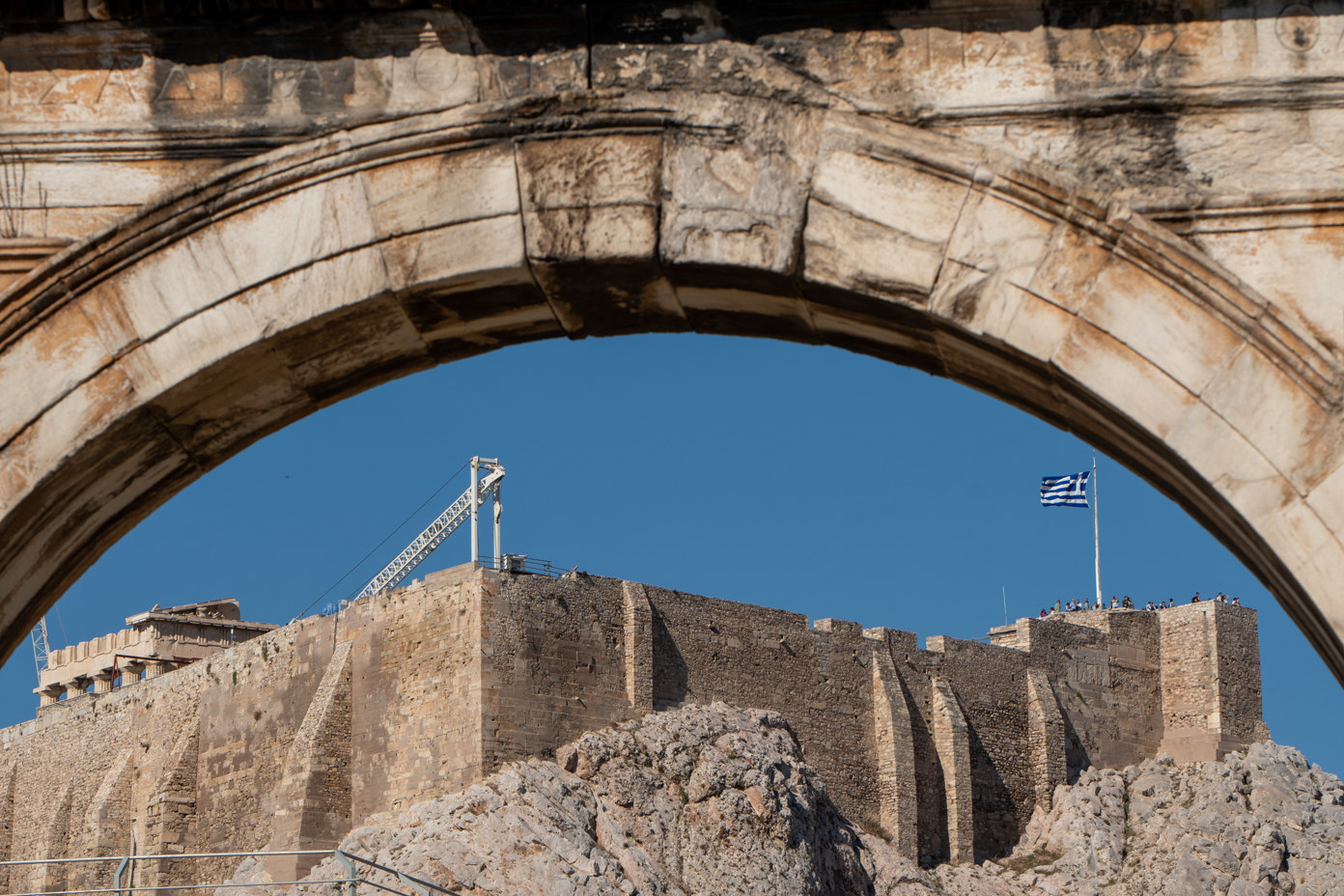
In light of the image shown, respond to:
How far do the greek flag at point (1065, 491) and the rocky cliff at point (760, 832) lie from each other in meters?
6.23

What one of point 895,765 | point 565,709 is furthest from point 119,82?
point 895,765

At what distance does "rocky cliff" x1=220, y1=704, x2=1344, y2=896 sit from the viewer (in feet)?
93.4

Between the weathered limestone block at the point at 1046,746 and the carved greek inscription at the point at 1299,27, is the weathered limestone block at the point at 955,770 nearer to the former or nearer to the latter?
the weathered limestone block at the point at 1046,746

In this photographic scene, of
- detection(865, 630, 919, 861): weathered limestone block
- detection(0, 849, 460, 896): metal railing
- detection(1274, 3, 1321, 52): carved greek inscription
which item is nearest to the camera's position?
detection(1274, 3, 1321, 52): carved greek inscription

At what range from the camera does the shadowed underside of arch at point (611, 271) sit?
3592 mm

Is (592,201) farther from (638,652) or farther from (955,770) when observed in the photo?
(955,770)

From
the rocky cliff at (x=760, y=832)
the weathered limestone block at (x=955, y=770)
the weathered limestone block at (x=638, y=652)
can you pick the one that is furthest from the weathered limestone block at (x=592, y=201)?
the weathered limestone block at (x=955, y=770)

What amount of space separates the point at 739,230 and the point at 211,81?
4.03ft

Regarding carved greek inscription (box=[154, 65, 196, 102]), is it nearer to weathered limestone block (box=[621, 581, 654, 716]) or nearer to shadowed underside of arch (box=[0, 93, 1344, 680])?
shadowed underside of arch (box=[0, 93, 1344, 680])

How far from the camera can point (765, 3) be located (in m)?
3.84

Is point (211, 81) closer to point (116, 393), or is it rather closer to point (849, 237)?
point (116, 393)

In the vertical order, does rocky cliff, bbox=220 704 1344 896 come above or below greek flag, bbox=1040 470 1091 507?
below

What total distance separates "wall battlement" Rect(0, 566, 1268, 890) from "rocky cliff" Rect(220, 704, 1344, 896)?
0.70m

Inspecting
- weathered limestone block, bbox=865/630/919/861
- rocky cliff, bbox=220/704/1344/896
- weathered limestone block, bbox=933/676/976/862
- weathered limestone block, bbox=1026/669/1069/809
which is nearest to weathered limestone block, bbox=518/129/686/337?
rocky cliff, bbox=220/704/1344/896
